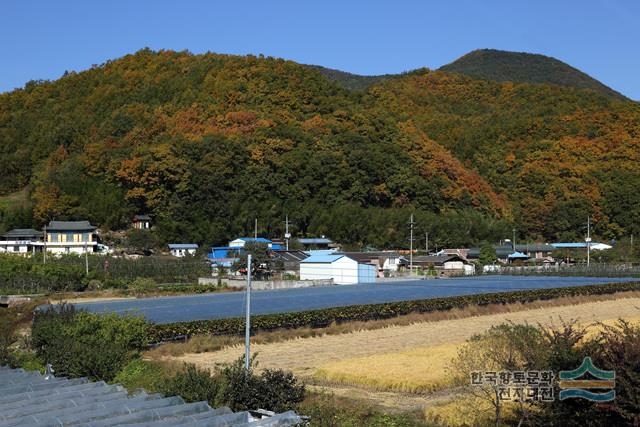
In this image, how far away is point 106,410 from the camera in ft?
26.6

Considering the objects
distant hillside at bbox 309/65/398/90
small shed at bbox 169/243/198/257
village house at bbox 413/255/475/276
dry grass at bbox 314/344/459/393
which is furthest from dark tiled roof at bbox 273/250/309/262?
distant hillside at bbox 309/65/398/90

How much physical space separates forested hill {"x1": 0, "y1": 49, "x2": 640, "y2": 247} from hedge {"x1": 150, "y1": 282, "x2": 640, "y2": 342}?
2494 cm

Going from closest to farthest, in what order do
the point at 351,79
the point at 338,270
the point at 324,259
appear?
the point at 338,270
the point at 324,259
the point at 351,79

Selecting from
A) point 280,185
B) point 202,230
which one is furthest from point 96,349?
point 280,185

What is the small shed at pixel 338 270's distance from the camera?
36.7 m

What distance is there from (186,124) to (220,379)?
59.0 meters

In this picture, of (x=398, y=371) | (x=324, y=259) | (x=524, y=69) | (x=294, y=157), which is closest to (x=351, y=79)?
(x=524, y=69)

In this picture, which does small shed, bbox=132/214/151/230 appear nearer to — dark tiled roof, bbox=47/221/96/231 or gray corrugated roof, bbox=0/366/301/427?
dark tiled roof, bbox=47/221/96/231

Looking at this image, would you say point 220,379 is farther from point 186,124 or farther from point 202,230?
point 186,124

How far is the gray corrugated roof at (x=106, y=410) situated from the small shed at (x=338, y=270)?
2750cm

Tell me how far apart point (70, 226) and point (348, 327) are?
3295 centimetres

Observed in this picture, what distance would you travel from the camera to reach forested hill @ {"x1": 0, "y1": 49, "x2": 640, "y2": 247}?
179ft

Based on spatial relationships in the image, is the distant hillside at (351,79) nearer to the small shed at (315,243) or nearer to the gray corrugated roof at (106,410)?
the small shed at (315,243)

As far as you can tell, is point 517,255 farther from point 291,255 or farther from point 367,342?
point 367,342
